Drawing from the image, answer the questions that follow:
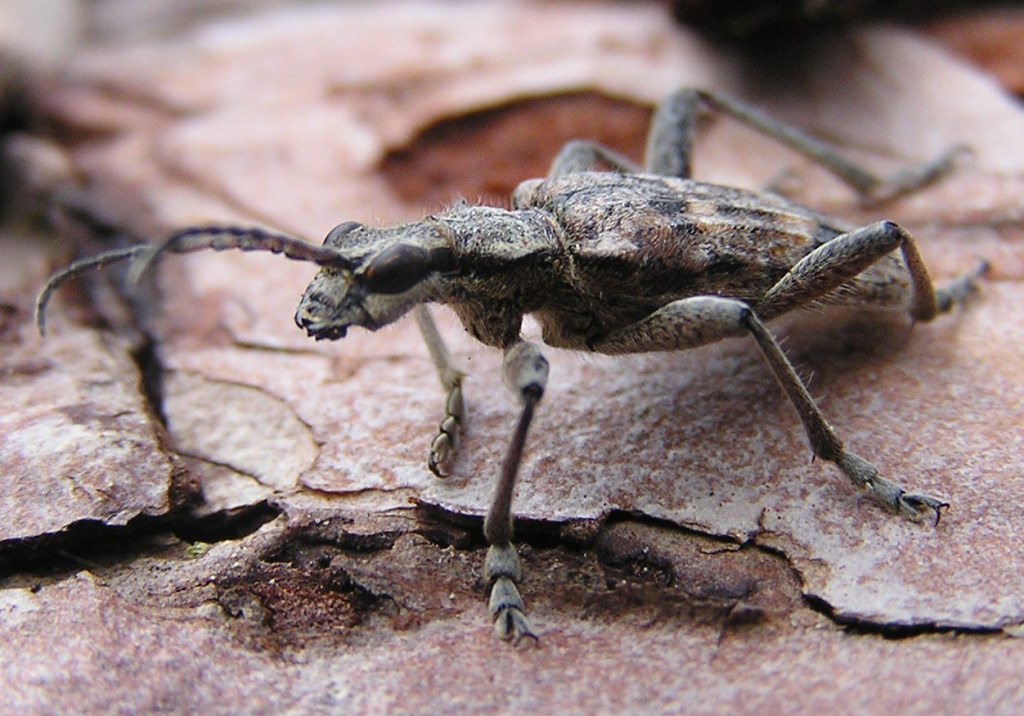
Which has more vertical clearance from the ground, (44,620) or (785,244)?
(785,244)

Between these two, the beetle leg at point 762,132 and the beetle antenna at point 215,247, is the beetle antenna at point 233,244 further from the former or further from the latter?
the beetle leg at point 762,132

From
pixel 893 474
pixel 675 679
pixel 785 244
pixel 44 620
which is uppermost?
pixel 785 244

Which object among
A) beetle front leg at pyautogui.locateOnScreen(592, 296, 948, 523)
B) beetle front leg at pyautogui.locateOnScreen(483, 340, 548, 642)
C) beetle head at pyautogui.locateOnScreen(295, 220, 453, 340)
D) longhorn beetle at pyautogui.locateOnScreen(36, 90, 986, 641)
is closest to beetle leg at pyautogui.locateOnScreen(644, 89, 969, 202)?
longhorn beetle at pyautogui.locateOnScreen(36, 90, 986, 641)

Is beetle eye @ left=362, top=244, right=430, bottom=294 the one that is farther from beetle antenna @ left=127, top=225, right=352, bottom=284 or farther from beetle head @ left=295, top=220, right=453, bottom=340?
beetle antenna @ left=127, top=225, right=352, bottom=284

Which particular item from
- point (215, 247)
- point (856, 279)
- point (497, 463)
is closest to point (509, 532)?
point (497, 463)

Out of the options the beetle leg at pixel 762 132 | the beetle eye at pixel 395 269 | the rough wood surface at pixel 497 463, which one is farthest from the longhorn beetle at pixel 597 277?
the beetle leg at pixel 762 132

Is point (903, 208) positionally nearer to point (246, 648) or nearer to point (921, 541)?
point (921, 541)

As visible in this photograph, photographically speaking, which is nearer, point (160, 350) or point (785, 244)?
point (785, 244)

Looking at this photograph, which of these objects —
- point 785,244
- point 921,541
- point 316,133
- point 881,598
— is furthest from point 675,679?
point 316,133
